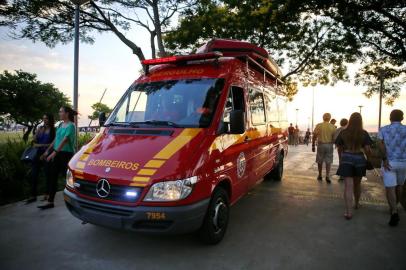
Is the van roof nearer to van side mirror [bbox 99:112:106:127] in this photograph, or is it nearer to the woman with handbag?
van side mirror [bbox 99:112:106:127]

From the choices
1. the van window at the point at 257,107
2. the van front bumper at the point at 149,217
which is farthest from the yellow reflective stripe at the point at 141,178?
the van window at the point at 257,107

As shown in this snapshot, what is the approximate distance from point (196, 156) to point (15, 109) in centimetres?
4098

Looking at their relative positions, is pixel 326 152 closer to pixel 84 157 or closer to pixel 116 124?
pixel 116 124

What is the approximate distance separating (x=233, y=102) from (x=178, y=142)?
53.9 inches

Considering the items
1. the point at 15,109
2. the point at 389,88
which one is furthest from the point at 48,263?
the point at 15,109

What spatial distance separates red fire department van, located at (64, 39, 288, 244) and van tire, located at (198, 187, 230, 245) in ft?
0.04

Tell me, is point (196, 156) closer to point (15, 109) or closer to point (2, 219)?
point (2, 219)

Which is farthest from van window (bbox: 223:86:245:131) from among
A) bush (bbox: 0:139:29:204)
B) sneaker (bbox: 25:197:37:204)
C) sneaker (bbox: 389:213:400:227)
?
bush (bbox: 0:139:29:204)

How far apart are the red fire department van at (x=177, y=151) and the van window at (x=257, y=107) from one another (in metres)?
0.02

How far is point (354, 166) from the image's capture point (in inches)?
218

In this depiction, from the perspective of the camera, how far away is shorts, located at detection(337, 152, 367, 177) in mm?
5539

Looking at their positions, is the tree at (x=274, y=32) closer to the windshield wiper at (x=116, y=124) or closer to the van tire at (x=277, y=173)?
the van tire at (x=277, y=173)

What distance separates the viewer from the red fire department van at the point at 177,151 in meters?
3.62

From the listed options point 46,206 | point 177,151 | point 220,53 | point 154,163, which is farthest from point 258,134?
point 46,206
